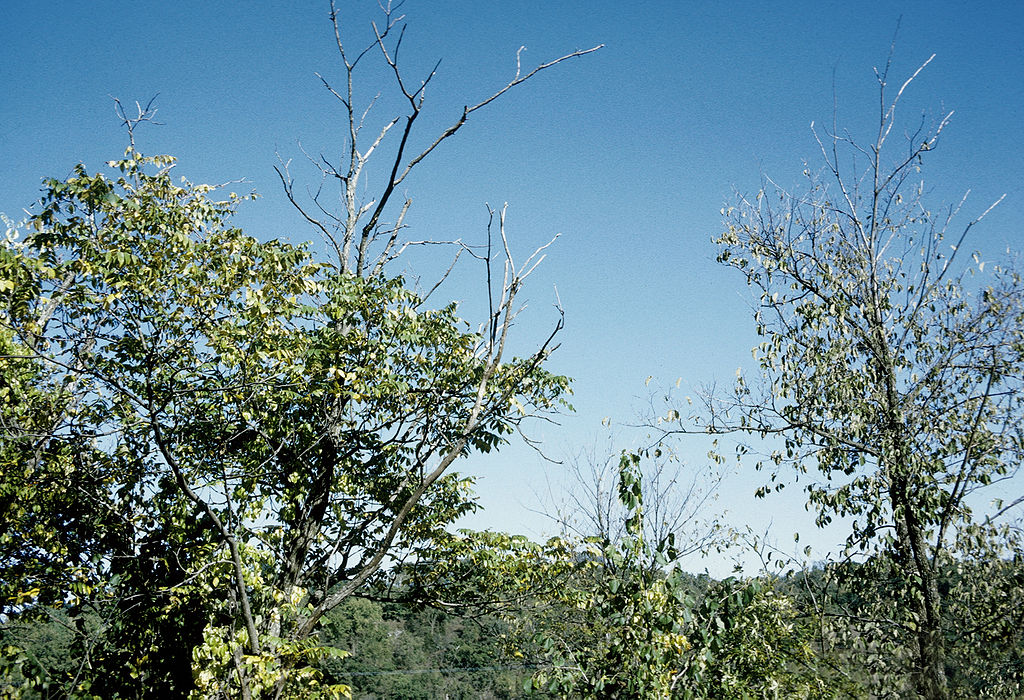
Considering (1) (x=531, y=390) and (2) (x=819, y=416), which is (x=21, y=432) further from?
(2) (x=819, y=416)

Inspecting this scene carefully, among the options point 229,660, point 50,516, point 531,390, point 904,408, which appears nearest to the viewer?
point 229,660

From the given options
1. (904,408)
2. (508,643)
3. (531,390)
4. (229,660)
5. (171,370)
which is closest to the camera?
(229,660)

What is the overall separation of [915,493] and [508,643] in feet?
19.0

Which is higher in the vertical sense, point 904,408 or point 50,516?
point 904,408

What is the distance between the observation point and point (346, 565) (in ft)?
27.4

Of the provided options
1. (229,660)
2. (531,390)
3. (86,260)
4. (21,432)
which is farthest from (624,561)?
(21,432)

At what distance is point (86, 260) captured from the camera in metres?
6.54

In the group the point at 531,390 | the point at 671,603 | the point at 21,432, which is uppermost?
the point at 531,390

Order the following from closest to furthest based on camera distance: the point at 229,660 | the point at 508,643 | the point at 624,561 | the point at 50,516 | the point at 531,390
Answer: the point at 624,561 < the point at 229,660 < the point at 50,516 < the point at 531,390 < the point at 508,643

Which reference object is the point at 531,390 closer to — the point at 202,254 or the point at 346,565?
the point at 346,565

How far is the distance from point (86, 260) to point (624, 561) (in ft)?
18.0

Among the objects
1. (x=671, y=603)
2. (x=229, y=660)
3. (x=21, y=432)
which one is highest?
(x=21, y=432)

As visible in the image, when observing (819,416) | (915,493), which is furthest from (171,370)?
(915,493)

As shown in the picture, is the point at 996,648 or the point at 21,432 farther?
the point at 996,648
